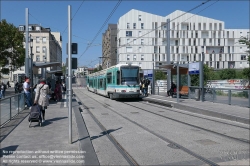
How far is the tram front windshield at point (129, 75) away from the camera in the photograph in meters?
21.3

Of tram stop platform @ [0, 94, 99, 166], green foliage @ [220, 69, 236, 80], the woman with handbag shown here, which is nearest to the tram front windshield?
the woman with handbag

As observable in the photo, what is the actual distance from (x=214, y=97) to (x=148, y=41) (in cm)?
6245

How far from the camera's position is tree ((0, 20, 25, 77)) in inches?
1368

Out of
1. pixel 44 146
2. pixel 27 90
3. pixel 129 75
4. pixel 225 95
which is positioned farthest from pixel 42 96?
pixel 129 75

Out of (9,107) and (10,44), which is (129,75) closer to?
(9,107)

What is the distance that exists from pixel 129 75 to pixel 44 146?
50.4 feet

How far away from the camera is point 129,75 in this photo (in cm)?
2147

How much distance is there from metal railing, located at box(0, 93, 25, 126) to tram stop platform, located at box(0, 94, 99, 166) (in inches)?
20.4

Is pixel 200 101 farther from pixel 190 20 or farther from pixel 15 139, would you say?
pixel 190 20

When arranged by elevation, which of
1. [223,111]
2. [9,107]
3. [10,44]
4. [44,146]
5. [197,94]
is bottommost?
[44,146]

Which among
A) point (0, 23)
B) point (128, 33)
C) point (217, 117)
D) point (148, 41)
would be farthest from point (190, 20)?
point (217, 117)

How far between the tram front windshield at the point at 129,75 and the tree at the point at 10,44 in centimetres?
1970

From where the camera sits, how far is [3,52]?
116ft

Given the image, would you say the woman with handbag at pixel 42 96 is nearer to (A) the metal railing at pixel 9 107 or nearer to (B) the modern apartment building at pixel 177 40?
(A) the metal railing at pixel 9 107
